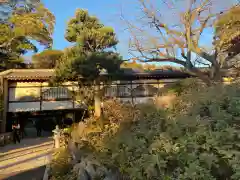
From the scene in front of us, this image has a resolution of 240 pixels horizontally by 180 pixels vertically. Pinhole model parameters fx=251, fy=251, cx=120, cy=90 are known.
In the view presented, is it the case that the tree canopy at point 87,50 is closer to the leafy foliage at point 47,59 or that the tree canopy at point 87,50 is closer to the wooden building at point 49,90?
the wooden building at point 49,90

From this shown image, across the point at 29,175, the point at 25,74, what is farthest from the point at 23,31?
the point at 29,175

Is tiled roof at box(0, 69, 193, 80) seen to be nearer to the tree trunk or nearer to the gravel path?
the tree trunk

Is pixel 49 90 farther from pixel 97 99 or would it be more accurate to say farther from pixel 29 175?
pixel 29 175

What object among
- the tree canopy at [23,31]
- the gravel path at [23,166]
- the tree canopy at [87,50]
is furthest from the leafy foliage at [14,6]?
the gravel path at [23,166]

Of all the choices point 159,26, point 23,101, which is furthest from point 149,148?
point 23,101

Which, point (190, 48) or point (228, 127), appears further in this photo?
point (190, 48)

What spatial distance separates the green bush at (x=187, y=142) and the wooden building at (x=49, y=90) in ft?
33.3

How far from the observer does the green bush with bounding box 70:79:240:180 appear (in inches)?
149

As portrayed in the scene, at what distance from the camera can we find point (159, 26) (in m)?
12.2

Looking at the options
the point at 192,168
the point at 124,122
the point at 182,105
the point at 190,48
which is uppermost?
the point at 190,48

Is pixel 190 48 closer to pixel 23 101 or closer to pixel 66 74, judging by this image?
pixel 66 74

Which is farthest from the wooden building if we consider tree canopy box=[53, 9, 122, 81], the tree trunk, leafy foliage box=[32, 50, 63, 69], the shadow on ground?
the shadow on ground

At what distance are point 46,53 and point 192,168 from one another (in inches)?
825

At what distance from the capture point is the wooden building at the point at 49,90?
15883 mm
